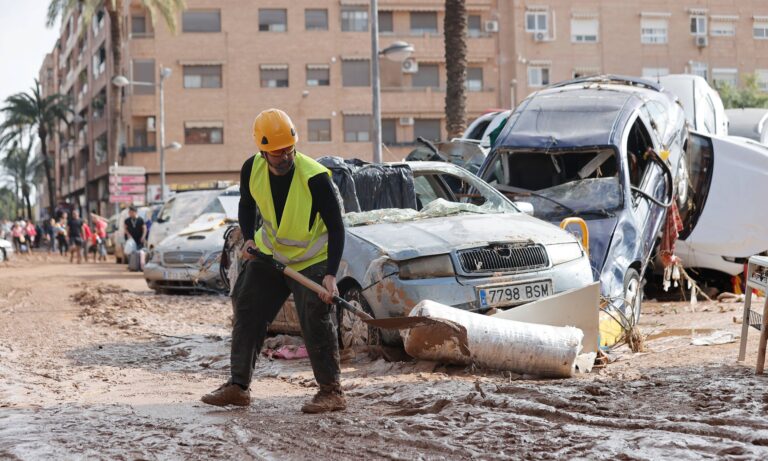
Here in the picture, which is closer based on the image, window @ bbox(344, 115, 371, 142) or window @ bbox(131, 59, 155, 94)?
window @ bbox(131, 59, 155, 94)

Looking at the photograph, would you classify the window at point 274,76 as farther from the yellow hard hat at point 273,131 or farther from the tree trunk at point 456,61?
the yellow hard hat at point 273,131

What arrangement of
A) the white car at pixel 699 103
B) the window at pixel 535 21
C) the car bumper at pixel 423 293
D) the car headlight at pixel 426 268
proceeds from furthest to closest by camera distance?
1. the window at pixel 535 21
2. the white car at pixel 699 103
3. the car headlight at pixel 426 268
4. the car bumper at pixel 423 293

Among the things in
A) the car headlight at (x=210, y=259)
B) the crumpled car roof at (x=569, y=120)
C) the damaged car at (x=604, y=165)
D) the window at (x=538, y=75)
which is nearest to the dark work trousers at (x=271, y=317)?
the damaged car at (x=604, y=165)

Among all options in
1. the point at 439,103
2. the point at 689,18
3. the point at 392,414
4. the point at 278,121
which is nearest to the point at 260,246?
the point at 278,121

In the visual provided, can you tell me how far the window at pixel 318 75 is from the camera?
56.0 metres

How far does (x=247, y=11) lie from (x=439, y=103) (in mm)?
10579

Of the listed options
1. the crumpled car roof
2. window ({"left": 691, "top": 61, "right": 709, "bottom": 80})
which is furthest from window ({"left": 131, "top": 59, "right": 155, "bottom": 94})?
the crumpled car roof

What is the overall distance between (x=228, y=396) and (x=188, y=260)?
11.1 m

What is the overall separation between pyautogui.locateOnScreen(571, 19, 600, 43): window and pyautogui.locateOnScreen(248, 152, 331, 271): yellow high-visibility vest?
173ft

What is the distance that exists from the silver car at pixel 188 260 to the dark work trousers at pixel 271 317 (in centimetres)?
1008

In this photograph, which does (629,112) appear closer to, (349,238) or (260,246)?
(349,238)

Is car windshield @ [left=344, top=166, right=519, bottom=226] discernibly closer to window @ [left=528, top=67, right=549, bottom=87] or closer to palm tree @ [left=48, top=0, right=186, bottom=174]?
palm tree @ [left=48, top=0, right=186, bottom=174]

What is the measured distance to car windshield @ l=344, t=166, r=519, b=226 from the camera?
9.70 m

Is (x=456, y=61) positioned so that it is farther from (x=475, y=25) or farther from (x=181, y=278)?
(x=475, y=25)
